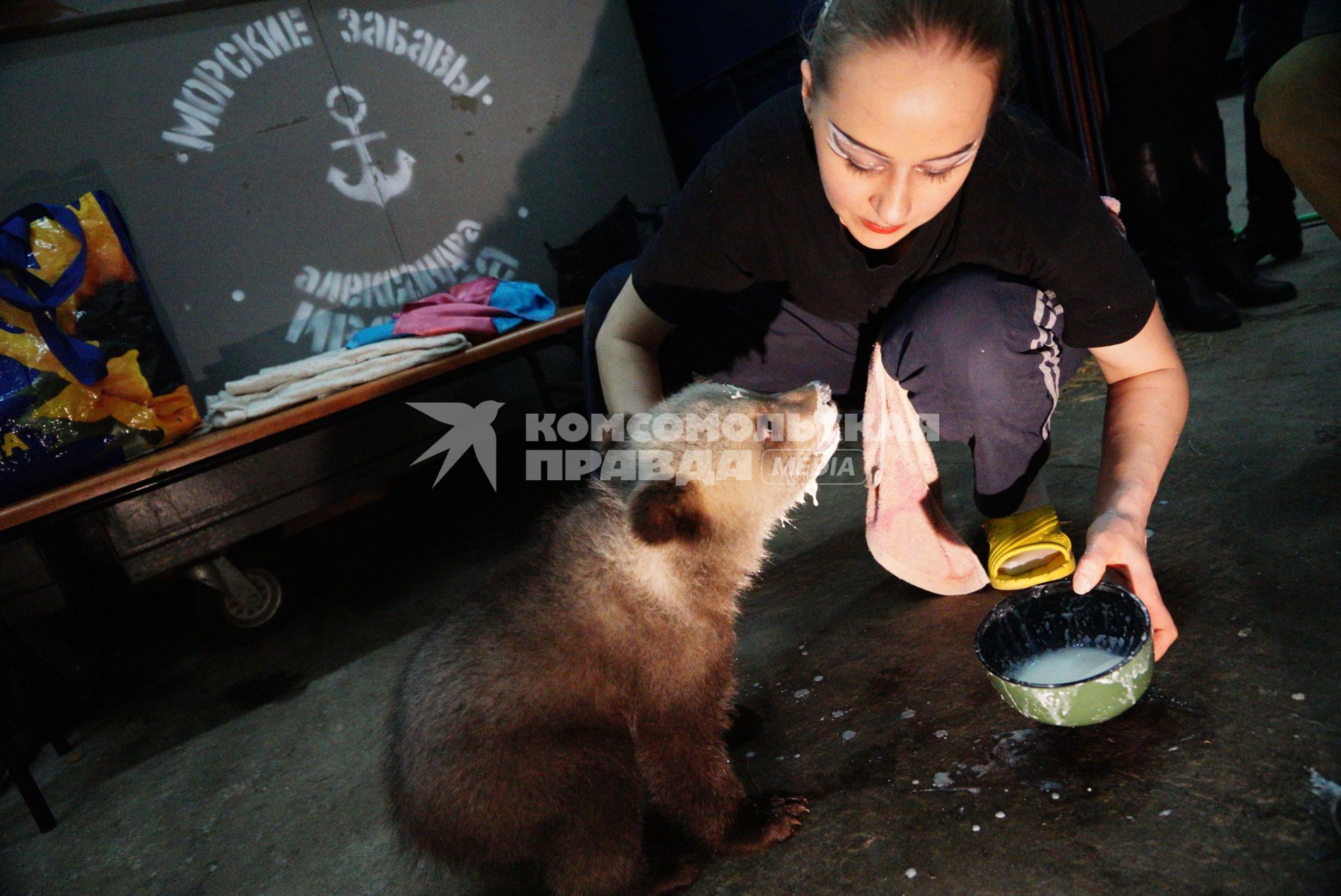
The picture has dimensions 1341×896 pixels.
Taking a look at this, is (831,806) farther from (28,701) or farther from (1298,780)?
(28,701)

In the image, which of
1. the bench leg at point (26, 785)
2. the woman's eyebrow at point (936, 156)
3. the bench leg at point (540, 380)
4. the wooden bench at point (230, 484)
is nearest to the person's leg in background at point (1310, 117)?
the woman's eyebrow at point (936, 156)

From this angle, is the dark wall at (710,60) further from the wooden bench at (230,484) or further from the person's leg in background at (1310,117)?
the person's leg in background at (1310,117)

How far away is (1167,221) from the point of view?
12.2ft

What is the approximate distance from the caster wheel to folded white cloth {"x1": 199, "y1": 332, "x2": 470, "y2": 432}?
32.2 inches

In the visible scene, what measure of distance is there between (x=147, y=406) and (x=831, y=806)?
2.75 meters

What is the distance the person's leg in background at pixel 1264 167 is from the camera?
3.66m

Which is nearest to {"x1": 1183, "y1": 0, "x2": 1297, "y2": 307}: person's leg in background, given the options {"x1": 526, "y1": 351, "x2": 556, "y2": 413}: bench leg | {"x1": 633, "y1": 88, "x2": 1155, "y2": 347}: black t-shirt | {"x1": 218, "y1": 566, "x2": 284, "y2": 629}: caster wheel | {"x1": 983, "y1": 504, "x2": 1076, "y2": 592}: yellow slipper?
{"x1": 633, "y1": 88, "x2": 1155, "y2": 347}: black t-shirt

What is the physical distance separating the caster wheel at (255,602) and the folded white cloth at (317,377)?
82 cm

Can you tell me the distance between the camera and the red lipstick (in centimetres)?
176

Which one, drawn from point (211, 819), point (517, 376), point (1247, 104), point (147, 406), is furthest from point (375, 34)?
point (1247, 104)

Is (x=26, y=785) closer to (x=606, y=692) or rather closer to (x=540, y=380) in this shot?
(x=606, y=692)

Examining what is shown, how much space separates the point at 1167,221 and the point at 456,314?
11.0 ft

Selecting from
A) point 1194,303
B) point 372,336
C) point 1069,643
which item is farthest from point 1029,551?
point 372,336

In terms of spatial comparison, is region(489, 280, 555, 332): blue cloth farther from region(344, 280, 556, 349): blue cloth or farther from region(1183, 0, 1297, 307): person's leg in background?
region(1183, 0, 1297, 307): person's leg in background
